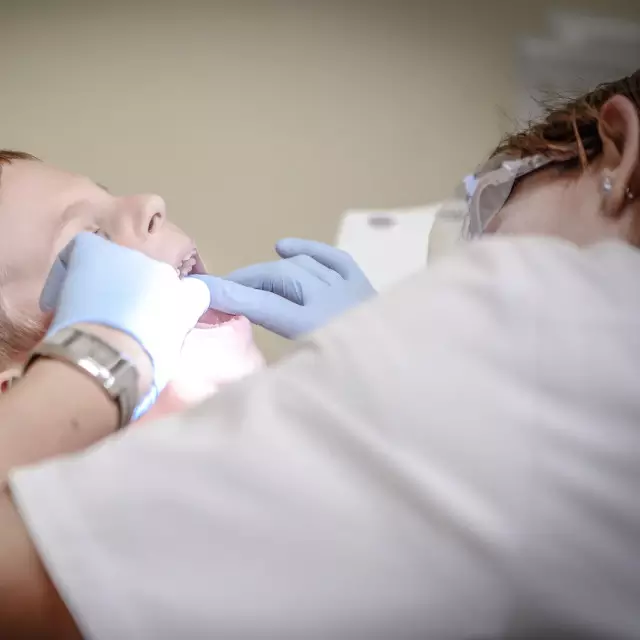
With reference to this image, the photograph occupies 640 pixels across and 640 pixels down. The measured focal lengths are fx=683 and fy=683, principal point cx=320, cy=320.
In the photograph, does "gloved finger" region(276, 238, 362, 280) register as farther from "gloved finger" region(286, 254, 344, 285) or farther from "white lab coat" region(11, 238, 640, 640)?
"white lab coat" region(11, 238, 640, 640)

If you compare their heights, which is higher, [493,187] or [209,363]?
[493,187]

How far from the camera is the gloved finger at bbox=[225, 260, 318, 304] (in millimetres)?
855

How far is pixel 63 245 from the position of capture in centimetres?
82

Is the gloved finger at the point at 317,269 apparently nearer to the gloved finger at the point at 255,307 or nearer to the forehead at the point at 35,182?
the gloved finger at the point at 255,307

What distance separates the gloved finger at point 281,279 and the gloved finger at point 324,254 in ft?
0.17

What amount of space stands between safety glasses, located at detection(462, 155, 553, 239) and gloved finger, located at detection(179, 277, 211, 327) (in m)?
0.33

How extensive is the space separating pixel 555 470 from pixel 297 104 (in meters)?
1.06

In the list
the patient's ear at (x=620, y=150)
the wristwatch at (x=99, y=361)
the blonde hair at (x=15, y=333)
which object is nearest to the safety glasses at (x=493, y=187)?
the patient's ear at (x=620, y=150)

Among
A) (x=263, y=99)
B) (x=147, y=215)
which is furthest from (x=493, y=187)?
(x=263, y=99)

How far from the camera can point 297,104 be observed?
1298 mm

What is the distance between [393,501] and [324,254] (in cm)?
59

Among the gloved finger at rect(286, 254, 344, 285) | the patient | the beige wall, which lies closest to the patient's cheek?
the patient

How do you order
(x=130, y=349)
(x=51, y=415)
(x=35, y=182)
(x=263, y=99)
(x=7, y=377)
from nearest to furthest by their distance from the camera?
(x=51, y=415), (x=130, y=349), (x=7, y=377), (x=35, y=182), (x=263, y=99)

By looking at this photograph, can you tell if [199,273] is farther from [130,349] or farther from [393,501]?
[393,501]
